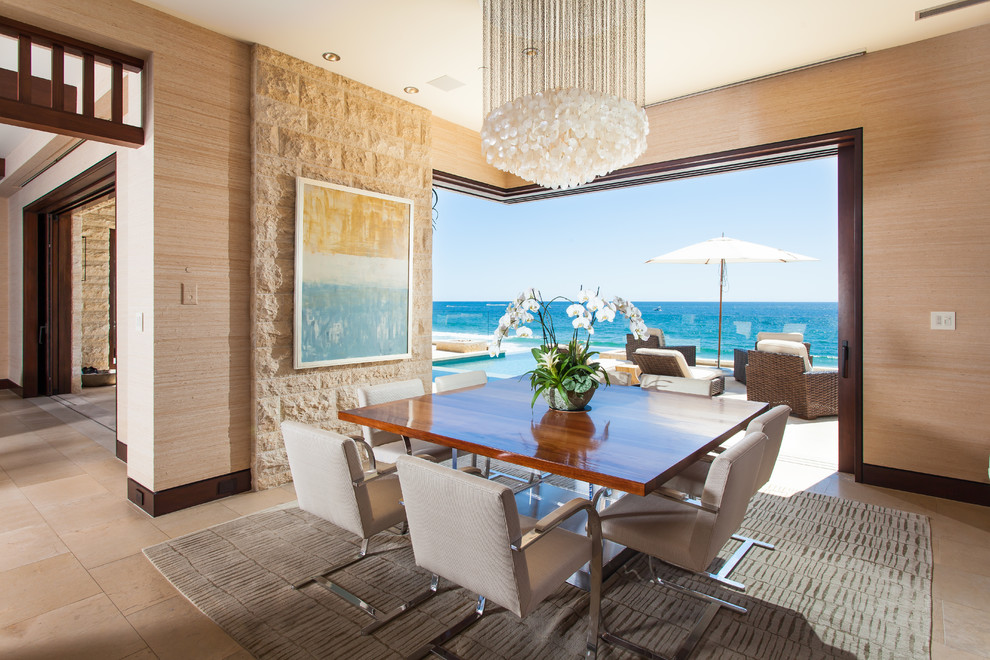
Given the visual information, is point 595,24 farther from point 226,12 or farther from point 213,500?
point 213,500

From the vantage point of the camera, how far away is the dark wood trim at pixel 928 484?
118 inches

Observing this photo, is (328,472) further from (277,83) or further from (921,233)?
(921,233)

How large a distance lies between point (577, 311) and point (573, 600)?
1.22 meters

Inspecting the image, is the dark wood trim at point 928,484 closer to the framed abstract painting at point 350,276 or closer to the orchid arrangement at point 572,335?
the orchid arrangement at point 572,335

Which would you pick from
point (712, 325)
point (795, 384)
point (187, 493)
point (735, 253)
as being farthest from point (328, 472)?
point (712, 325)

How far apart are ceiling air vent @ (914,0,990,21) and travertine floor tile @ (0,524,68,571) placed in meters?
5.28

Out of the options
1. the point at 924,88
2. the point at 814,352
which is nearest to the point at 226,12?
the point at 924,88

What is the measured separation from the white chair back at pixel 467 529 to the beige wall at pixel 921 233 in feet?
10.4

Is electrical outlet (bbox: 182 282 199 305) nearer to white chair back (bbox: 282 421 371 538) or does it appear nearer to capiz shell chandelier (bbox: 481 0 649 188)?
white chair back (bbox: 282 421 371 538)

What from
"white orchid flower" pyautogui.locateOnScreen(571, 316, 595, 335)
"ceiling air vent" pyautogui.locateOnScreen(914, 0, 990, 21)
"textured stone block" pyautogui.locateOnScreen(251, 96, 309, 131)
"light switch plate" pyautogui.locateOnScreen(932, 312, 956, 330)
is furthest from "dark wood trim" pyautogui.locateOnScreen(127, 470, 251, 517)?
"ceiling air vent" pyautogui.locateOnScreen(914, 0, 990, 21)

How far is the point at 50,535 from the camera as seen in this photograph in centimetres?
258

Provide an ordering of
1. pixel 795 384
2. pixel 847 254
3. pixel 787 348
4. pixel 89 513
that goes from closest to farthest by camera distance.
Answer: pixel 89 513 < pixel 847 254 < pixel 795 384 < pixel 787 348

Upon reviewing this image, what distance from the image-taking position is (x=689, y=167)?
160 inches

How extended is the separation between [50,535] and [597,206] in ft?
70.2
